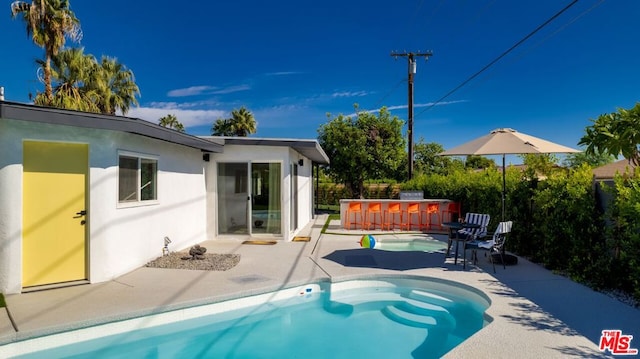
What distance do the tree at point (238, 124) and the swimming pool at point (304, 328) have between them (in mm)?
31822

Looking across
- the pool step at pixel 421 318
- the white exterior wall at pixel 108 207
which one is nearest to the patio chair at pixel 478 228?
the pool step at pixel 421 318

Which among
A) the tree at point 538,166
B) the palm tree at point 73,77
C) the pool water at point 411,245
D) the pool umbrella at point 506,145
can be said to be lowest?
the pool water at point 411,245

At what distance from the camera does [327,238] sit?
11.1 m

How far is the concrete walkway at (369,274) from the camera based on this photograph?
386cm

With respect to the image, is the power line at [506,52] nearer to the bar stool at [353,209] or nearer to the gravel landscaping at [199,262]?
the bar stool at [353,209]

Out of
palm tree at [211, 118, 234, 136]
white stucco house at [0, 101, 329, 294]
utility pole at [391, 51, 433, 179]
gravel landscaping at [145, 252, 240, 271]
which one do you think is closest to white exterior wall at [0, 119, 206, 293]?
white stucco house at [0, 101, 329, 294]

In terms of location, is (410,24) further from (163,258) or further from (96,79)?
(96,79)

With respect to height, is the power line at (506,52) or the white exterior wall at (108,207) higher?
the power line at (506,52)

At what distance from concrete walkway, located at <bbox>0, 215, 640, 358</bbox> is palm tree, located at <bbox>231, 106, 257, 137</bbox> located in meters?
29.1

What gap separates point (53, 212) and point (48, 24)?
17.1 m

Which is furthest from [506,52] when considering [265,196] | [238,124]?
[238,124]

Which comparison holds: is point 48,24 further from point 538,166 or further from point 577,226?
point 577,226

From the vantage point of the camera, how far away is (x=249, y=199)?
33.4ft

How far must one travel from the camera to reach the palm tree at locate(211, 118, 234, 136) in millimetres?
36719
